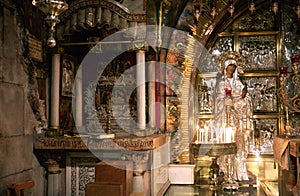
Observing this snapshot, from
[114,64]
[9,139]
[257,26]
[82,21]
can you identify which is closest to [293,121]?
[257,26]

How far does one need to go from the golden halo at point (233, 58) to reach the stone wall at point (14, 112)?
165 inches

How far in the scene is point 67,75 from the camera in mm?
6613

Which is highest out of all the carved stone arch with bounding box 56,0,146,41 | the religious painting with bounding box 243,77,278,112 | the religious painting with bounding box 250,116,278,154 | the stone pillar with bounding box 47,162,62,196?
the carved stone arch with bounding box 56,0,146,41

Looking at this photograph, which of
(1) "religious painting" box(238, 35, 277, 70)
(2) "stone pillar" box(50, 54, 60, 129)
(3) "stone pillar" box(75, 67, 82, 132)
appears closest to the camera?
(2) "stone pillar" box(50, 54, 60, 129)

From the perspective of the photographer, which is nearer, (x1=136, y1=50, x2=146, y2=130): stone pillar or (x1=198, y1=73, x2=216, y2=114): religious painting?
(x1=136, y1=50, x2=146, y2=130): stone pillar

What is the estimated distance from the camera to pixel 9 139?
5.15m

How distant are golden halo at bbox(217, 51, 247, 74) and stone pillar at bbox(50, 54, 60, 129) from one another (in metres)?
3.61

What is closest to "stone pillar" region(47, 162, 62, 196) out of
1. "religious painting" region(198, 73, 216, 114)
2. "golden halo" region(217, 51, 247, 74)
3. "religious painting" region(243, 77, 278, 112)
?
"religious painting" region(198, 73, 216, 114)

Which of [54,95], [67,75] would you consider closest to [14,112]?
[54,95]

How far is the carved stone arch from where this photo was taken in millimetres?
5543

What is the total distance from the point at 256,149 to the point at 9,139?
17.2 ft

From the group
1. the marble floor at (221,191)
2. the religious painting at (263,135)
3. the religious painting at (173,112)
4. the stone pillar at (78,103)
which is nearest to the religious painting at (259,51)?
the religious painting at (263,135)

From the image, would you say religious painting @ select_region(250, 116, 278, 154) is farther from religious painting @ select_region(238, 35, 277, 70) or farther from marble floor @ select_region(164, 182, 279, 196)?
religious painting @ select_region(238, 35, 277, 70)

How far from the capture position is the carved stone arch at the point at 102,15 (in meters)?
5.54
